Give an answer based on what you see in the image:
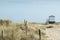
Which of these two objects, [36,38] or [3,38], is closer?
[3,38]

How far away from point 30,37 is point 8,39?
6.92 feet

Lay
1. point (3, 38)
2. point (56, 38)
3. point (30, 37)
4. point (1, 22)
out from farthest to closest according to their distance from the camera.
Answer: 1. point (1, 22)
2. point (56, 38)
3. point (30, 37)
4. point (3, 38)

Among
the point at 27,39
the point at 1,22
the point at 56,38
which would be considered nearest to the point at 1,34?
the point at 27,39

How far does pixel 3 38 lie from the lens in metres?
20.9

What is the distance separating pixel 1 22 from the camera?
108 ft

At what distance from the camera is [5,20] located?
3356 cm

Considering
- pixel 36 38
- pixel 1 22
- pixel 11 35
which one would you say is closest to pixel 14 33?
pixel 11 35

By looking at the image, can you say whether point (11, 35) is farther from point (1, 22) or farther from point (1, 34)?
point (1, 22)

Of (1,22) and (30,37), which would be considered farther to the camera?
(1,22)

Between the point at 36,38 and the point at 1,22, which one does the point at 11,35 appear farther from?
the point at 1,22

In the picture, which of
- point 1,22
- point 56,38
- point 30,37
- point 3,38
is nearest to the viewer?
point 3,38

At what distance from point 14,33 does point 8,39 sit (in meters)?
1.03

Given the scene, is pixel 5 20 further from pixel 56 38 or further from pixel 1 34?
pixel 1 34

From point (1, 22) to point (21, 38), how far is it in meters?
11.3
